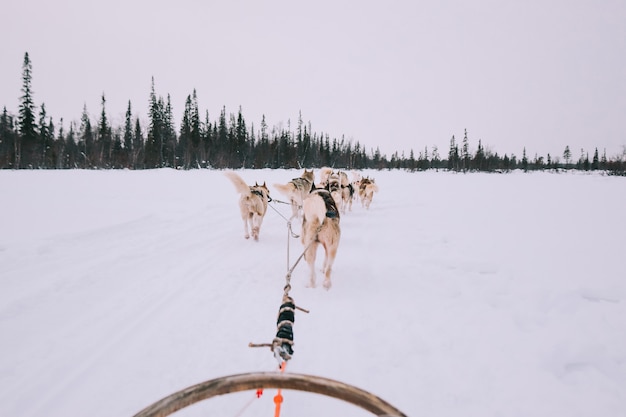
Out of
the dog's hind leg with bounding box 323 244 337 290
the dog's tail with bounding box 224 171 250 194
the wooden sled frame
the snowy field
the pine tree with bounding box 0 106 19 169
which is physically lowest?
the snowy field

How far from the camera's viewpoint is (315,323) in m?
3.14

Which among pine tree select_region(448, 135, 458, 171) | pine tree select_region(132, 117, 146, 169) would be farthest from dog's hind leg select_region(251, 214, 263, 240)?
pine tree select_region(448, 135, 458, 171)

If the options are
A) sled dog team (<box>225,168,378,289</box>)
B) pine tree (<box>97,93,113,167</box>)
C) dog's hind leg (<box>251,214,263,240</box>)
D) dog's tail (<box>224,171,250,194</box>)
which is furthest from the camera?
pine tree (<box>97,93,113,167</box>)

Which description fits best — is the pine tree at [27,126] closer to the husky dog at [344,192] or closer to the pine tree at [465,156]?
→ the husky dog at [344,192]

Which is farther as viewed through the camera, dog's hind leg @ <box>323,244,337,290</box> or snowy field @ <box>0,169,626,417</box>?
dog's hind leg @ <box>323,244,337,290</box>

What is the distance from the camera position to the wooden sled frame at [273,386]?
3.22ft

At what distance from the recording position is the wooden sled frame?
983 mm

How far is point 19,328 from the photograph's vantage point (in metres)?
2.72

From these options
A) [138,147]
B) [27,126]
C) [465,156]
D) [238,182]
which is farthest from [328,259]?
[465,156]

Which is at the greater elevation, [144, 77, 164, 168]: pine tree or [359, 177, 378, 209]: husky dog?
[144, 77, 164, 168]: pine tree

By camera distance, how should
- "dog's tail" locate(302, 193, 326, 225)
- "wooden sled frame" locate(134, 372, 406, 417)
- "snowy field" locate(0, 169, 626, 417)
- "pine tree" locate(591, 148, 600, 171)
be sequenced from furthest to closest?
"pine tree" locate(591, 148, 600, 171) → "dog's tail" locate(302, 193, 326, 225) → "snowy field" locate(0, 169, 626, 417) → "wooden sled frame" locate(134, 372, 406, 417)

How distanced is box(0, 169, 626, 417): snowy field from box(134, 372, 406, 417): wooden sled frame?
92cm

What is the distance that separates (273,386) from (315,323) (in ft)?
7.03

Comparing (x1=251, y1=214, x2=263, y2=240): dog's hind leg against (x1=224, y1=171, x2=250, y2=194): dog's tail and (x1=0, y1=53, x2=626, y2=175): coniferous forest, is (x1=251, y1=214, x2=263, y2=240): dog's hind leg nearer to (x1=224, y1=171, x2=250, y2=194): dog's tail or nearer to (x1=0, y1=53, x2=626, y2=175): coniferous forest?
(x1=224, y1=171, x2=250, y2=194): dog's tail
